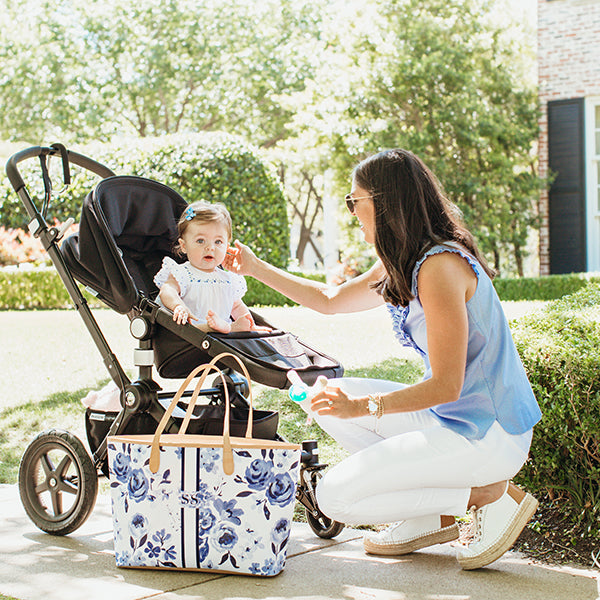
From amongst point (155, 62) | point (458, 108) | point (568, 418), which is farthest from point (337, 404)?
point (155, 62)

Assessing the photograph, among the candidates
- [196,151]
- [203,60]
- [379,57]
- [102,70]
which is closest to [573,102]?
[379,57]

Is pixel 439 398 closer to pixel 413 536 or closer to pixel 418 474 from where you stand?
pixel 418 474

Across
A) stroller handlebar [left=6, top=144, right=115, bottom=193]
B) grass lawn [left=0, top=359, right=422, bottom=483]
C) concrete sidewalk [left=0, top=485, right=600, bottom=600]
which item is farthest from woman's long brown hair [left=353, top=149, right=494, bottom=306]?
grass lawn [left=0, top=359, right=422, bottom=483]

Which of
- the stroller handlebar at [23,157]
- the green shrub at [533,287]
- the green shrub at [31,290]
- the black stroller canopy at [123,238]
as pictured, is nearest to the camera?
the black stroller canopy at [123,238]

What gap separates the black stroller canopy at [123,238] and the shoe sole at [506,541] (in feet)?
4.92

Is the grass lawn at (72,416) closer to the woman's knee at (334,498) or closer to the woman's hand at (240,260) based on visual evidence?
the woman's hand at (240,260)

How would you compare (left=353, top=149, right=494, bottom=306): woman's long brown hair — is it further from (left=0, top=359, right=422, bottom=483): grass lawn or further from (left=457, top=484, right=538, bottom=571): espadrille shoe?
(left=0, top=359, right=422, bottom=483): grass lawn

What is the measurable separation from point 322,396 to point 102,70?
2509 cm

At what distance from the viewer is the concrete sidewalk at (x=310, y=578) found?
2574 mm

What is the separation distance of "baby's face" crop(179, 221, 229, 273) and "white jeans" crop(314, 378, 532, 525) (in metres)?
1.05

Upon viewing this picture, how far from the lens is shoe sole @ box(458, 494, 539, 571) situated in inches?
105

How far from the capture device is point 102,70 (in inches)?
1011

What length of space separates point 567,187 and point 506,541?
34.9 feet

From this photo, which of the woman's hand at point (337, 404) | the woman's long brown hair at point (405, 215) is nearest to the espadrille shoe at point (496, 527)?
the woman's hand at point (337, 404)
